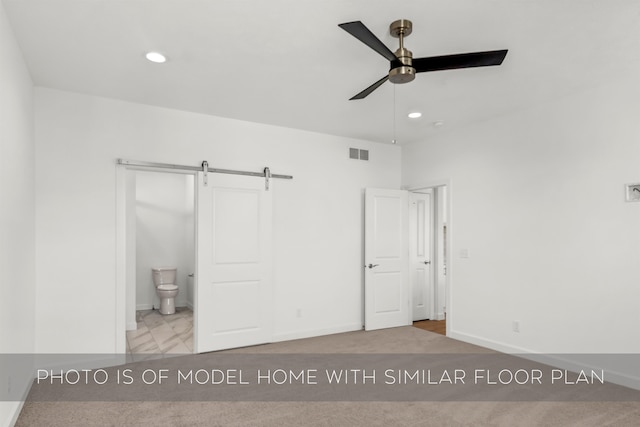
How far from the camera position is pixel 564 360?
3824mm

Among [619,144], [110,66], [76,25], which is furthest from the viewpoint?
[619,144]

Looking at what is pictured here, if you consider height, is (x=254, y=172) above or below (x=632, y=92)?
below

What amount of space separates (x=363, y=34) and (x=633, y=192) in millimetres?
2869

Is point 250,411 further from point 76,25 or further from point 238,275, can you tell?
point 76,25

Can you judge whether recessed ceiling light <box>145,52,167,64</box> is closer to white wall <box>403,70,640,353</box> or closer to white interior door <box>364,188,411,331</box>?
white interior door <box>364,188,411,331</box>

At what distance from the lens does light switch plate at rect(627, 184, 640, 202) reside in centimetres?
335

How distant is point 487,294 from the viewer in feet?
15.0

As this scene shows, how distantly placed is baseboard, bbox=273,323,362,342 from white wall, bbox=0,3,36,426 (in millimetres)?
2524

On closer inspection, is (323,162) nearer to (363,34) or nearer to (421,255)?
(421,255)

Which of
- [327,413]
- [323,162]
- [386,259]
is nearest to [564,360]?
[386,259]

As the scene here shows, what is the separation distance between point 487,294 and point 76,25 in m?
4.62

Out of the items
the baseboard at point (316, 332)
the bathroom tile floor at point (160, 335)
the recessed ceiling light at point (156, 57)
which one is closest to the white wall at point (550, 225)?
the baseboard at point (316, 332)

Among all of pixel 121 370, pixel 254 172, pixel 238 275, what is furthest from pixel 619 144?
pixel 121 370
